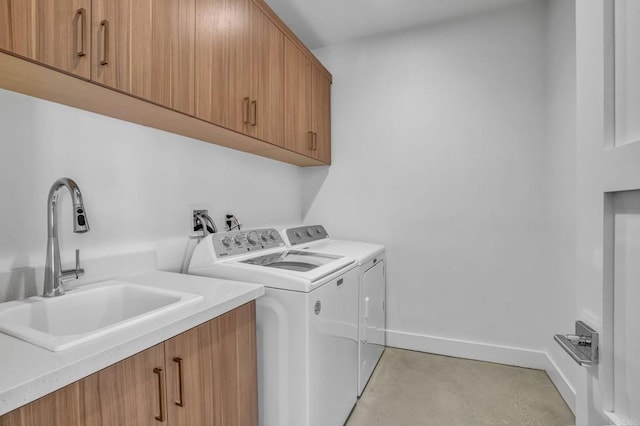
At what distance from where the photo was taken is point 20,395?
55 cm

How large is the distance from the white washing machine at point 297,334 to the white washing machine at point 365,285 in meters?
0.28

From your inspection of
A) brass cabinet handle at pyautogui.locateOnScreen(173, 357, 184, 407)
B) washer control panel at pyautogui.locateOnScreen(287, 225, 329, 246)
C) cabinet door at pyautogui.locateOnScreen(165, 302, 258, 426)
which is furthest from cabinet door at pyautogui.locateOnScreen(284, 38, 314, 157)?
brass cabinet handle at pyautogui.locateOnScreen(173, 357, 184, 407)

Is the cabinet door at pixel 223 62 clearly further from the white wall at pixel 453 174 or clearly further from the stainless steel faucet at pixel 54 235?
the white wall at pixel 453 174

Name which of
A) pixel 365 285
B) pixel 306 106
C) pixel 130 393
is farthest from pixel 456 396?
pixel 306 106

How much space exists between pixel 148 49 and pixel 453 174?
2143 mm

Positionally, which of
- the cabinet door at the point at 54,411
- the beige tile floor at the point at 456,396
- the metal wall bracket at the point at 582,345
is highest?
the metal wall bracket at the point at 582,345

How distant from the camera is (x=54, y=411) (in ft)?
2.03

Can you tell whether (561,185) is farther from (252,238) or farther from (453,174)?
(252,238)

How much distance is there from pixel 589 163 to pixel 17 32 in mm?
1361

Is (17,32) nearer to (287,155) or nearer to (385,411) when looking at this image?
(287,155)

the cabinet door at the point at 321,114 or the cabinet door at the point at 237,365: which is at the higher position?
the cabinet door at the point at 321,114

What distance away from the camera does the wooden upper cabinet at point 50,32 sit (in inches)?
30.1

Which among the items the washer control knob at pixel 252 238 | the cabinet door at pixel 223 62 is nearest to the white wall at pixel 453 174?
the washer control knob at pixel 252 238

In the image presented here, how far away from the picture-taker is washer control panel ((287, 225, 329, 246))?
2.22m
